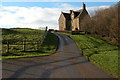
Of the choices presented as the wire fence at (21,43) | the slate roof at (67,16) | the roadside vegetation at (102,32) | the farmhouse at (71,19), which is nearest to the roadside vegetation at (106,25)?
the roadside vegetation at (102,32)

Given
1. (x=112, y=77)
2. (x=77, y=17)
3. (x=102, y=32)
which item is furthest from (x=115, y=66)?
(x=77, y=17)

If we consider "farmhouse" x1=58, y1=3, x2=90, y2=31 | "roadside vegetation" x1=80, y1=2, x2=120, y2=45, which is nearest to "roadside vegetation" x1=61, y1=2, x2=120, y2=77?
"roadside vegetation" x1=80, y1=2, x2=120, y2=45

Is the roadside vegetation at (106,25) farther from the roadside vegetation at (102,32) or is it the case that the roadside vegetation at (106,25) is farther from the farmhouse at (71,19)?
the farmhouse at (71,19)

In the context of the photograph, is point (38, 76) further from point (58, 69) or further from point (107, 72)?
point (107, 72)

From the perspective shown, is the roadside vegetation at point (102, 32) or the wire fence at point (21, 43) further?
the roadside vegetation at point (102, 32)

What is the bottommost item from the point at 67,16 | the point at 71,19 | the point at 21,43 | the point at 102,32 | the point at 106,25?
the point at 21,43

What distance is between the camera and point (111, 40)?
1204 inches

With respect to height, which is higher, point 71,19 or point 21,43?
point 71,19

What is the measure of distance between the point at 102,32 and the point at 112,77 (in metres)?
26.4

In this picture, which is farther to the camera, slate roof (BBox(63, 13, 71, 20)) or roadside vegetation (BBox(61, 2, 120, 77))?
slate roof (BBox(63, 13, 71, 20))

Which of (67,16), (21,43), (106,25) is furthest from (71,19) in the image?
(21,43)

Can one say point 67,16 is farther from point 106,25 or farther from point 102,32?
point 106,25

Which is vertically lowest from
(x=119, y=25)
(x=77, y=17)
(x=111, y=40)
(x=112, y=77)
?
(x=112, y=77)

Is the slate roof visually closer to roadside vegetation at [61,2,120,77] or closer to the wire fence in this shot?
roadside vegetation at [61,2,120,77]
